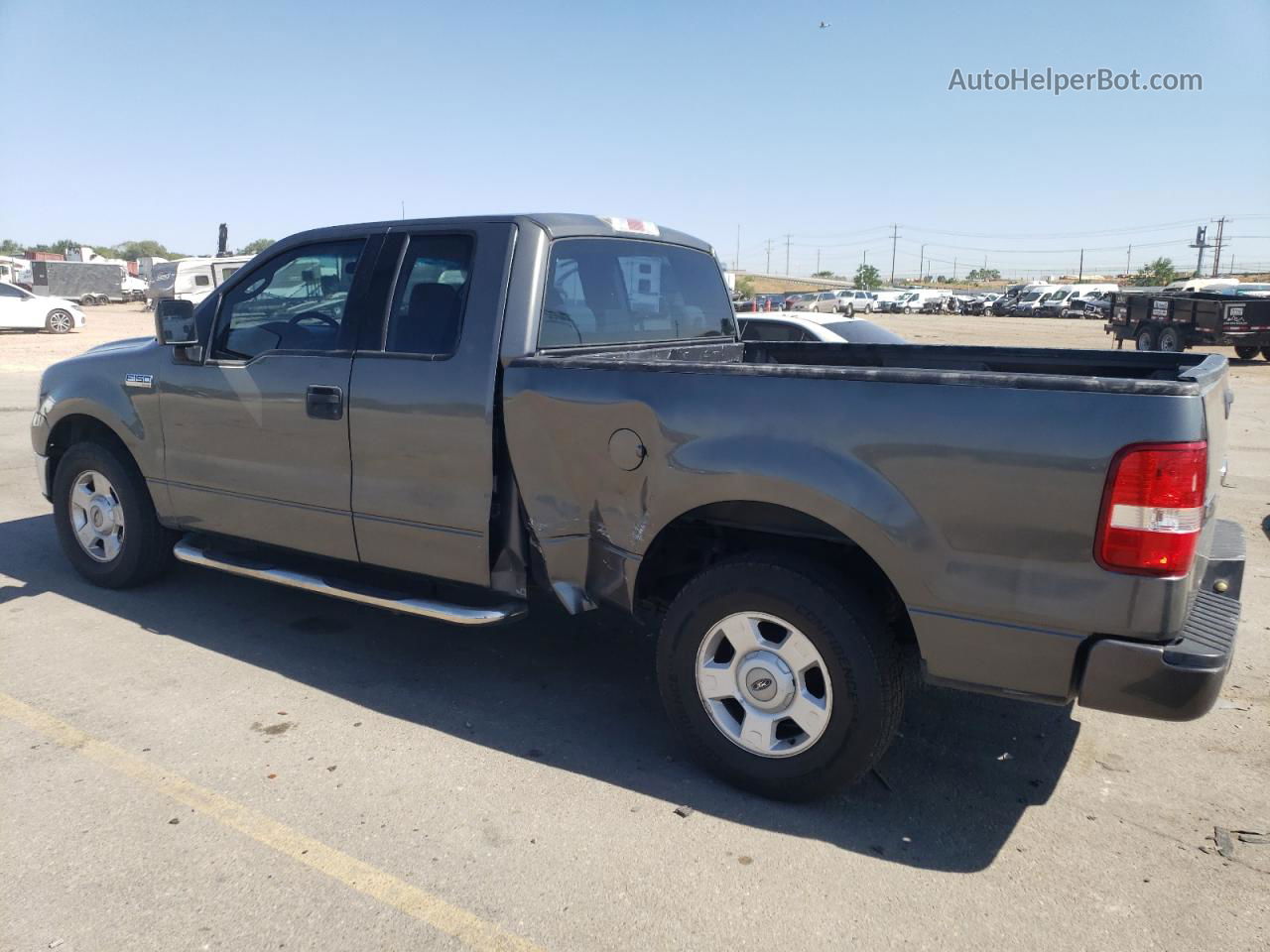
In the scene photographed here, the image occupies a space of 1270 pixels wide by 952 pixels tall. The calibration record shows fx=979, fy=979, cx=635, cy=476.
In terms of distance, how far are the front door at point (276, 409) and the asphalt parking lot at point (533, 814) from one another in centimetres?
64

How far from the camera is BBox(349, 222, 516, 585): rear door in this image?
3.87 m

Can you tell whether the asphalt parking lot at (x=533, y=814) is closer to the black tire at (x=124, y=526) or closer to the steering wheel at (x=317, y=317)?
the black tire at (x=124, y=526)

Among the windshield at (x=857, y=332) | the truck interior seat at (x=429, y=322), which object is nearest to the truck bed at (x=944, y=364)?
the truck interior seat at (x=429, y=322)

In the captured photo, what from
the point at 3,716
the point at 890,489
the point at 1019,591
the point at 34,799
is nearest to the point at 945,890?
the point at 1019,591

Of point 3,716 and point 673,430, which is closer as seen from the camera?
Result: point 673,430

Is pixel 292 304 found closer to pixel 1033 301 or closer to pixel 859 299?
pixel 1033 301

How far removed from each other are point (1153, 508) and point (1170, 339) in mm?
25373

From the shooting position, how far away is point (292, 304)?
4582 millimetres

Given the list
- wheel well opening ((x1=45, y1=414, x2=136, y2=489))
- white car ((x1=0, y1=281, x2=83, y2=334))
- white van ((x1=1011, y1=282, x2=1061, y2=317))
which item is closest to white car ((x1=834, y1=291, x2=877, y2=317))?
white van ((x1=1011, y1=282, x2=1061, y2=317))

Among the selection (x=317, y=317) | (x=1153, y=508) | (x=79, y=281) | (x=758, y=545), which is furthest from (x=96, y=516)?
(x=79, y=281)

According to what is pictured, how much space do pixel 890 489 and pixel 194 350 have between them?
11.4 feet

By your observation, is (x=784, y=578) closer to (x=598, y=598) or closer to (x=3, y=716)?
(x=598, y=598)

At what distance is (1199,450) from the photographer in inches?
103

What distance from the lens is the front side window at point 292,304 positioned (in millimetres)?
4387
